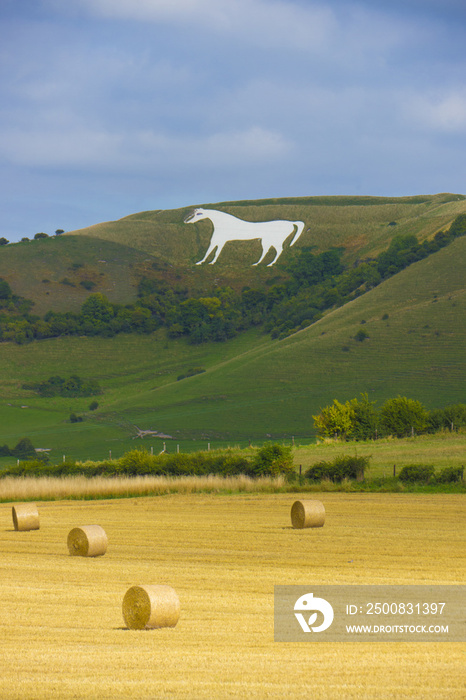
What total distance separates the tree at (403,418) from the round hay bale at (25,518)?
32.7 meters

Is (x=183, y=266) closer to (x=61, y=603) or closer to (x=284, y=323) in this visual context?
(x=284, y=323)

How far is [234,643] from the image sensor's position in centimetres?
735

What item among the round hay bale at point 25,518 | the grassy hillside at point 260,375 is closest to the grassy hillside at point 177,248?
the grassy hillside at point 260,375

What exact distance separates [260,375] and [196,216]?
3330 inches

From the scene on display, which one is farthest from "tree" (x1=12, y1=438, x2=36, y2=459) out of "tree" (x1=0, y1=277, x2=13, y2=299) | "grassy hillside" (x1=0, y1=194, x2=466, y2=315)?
"tree" (x1=0, y1=277, x2=13, y2=299)

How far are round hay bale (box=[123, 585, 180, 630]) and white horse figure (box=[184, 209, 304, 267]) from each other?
136 m

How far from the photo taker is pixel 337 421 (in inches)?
1922

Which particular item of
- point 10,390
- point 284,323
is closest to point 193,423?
point 10,390

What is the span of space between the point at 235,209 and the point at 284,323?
5745 cm

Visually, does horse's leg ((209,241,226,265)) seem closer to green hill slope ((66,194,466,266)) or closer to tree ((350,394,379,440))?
green hill slope ((66,194,466,266))

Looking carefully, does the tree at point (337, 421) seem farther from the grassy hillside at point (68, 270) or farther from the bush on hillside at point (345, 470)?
the grassy hillside at point (68, 270)

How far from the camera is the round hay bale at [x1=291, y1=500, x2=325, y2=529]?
17.2 metres

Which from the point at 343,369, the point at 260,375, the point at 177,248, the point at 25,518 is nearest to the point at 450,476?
the point at 25,518

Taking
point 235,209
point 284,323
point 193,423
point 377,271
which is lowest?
point 193,423
